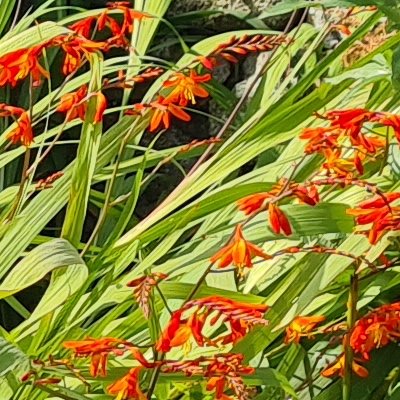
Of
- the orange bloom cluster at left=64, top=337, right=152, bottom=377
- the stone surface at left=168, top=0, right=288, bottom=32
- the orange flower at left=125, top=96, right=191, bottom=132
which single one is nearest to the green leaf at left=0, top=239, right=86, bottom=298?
the orange bloom cluster at left=64, top=337, right=152, bottom=377

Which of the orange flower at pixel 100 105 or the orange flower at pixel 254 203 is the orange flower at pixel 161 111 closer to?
the orange flower at pixel 100 105

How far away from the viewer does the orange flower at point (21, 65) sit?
1071 millimetres

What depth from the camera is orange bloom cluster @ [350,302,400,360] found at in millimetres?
938

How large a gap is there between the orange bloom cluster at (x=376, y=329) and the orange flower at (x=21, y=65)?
437mm

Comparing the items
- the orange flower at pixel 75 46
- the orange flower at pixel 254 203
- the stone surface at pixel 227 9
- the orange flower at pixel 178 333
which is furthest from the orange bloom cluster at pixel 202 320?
the stone surface at pixel 227 9

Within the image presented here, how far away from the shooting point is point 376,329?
0.94m

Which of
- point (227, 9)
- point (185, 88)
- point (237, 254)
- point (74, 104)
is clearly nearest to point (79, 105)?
point (74, 104)

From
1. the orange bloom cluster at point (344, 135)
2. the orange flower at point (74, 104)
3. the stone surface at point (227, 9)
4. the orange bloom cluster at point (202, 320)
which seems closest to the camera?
the orange bloom cluster at point (202, 320)

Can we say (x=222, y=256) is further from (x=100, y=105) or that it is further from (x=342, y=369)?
(x=100, y=105)

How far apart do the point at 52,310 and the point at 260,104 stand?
0.60 meters

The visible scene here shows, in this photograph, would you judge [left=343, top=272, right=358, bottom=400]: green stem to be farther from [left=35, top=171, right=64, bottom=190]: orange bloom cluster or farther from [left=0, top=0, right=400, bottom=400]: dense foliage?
A: [left=35, top=171, right=64, bottom=190]: orange bloom cluster

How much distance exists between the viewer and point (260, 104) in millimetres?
1520

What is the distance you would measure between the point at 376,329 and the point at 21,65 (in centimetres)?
47

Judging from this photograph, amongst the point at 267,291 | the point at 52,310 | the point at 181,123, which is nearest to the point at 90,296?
the point at 52,310
